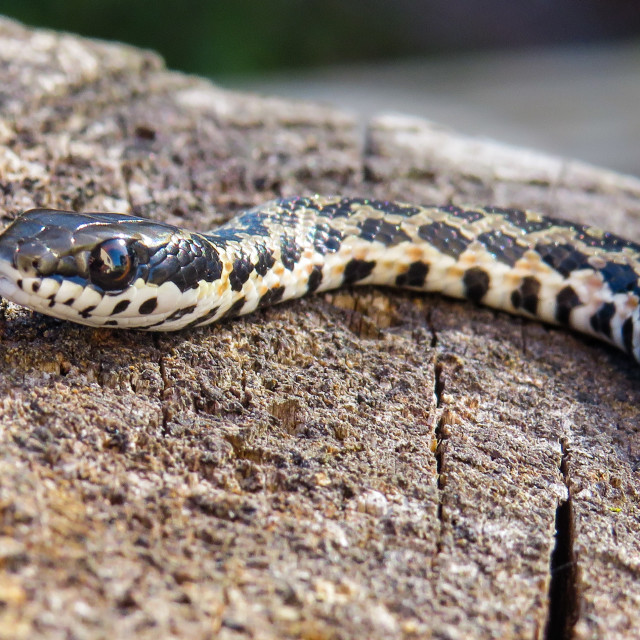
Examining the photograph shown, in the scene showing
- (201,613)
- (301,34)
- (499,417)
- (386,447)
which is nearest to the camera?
(201,613)

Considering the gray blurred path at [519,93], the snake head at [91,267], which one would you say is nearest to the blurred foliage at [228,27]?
the gray blurred path at [519,93]

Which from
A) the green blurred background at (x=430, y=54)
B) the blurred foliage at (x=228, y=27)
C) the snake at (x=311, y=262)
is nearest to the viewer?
the snake at (x=311, y=262)

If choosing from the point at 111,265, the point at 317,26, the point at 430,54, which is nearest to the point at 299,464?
the point at 111,265

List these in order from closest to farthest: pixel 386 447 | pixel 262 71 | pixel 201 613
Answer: pixel 201 613, pixel 386 447, pixel 262 71

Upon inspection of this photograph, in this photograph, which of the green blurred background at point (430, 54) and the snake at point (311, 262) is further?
the green blurred background at point (430, 54)

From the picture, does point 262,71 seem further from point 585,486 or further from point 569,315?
point 585,486

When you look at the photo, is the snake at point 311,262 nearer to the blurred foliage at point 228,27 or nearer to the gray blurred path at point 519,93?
the gray blurred path at point 519,93

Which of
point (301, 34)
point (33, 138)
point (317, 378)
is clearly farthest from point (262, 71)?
point (317, 378)
